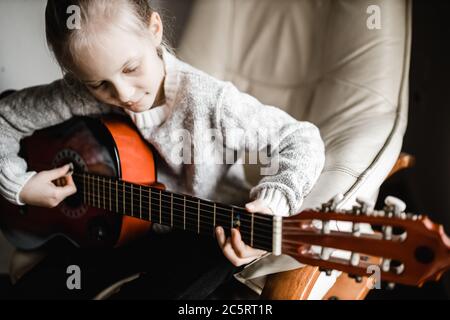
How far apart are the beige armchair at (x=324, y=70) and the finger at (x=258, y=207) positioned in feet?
0.29

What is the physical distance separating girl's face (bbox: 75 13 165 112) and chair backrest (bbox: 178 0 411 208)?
0.97 feet

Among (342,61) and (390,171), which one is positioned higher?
(342,61)

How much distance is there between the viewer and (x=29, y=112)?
2.90 feet

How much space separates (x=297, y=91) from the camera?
0.97 metres

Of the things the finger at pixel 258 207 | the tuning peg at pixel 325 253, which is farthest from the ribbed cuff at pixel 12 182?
the tuning peg at pixel 325 253

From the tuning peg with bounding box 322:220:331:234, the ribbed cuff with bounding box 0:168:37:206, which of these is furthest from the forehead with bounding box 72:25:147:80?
the tuning peg with bounding box 322:220:331:234

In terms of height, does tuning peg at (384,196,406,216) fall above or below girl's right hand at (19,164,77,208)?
above

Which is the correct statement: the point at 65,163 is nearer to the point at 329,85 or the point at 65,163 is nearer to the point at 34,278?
the point at 34,278

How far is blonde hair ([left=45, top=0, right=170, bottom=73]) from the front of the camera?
2.21 ft

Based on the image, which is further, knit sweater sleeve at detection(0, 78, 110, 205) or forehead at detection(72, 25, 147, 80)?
knit sweater sleeve at detection(0, 78, 110, 205)

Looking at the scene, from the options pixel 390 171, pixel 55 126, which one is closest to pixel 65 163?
pixel 55 126

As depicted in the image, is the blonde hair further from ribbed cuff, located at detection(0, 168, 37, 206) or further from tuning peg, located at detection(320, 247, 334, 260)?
tuning peg, located at detection(320, 247, 334, 260)

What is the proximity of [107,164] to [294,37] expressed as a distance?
19.0 inches

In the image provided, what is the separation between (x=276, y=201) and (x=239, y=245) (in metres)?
0.08
